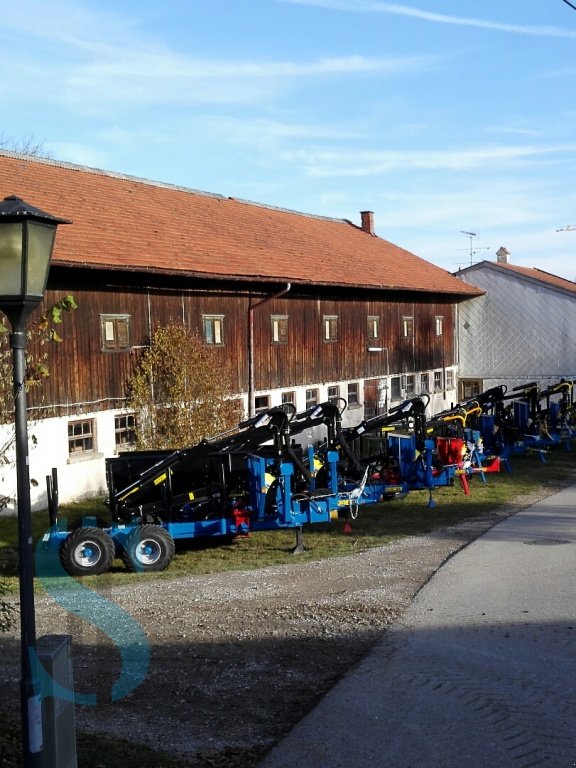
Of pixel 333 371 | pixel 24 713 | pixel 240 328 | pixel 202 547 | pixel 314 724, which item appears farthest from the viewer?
pixel 333 371

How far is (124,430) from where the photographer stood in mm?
20953

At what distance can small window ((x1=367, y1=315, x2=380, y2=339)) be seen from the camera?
31.4 meters

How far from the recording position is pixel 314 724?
689 cm

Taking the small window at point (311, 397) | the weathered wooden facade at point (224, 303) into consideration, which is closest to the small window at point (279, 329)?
the weathered wooden facade at point (224, 303)

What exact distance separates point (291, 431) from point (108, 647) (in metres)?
5.93

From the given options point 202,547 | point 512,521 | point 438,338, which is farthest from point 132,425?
point 438,338

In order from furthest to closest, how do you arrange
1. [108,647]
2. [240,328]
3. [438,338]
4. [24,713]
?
[438,338] → [240,328] → [108,647] → [24,713]

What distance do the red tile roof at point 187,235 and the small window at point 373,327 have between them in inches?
47.7

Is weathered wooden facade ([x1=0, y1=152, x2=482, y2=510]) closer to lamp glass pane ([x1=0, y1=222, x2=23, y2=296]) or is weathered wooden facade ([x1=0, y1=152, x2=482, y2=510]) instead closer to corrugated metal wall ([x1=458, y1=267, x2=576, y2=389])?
corrugated metal wall ([x1=458, y1=267, x2=576, y2=389])

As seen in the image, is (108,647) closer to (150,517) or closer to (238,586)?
(238,586)

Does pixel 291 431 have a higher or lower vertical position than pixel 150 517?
higher

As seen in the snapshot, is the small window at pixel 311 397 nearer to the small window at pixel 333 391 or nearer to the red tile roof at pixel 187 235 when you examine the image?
the small window at pixel 333 391

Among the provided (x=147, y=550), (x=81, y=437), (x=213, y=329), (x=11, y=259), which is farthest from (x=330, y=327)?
(x=11, y=259)

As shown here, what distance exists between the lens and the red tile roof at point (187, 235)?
2148 cm
